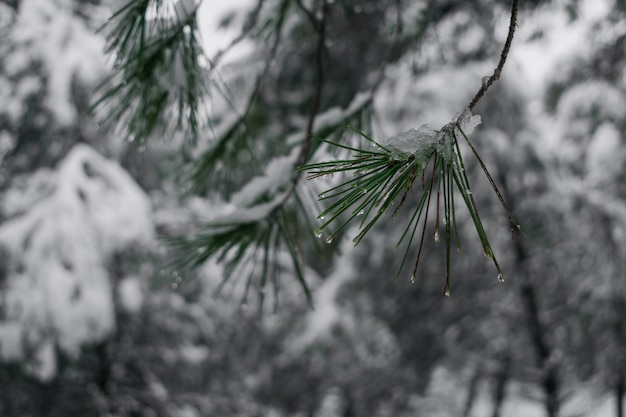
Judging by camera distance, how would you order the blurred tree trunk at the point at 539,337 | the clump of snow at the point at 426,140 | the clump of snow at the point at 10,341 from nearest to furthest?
the clump of snow at the point at 426,140 → the clump of snow at the point at 10,341 → the blurred tree trunk at the point at 539,337

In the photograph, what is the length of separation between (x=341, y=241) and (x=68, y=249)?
216 cm

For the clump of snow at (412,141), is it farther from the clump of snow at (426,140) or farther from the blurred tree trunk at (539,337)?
the blurred tree trunk at (539,337)

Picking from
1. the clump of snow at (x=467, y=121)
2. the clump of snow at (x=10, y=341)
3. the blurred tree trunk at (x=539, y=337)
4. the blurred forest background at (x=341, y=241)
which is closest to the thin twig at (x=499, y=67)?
the clump of snow at (x=467, y=121)

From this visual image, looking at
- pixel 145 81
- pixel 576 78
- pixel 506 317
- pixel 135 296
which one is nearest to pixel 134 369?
pixel 135 296

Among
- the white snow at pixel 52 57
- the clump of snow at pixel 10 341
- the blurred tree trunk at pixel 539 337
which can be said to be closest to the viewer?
the clump of snow at pixel 10 341

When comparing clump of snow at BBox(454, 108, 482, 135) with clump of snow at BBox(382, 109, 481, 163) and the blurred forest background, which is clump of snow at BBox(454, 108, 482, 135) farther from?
the blurred forest background

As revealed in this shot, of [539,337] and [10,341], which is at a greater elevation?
[539,337]

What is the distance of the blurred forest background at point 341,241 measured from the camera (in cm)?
363

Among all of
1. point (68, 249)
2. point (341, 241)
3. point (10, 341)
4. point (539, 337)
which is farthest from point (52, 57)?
point (539, 337)

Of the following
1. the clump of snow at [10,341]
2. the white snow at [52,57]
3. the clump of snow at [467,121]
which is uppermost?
the white snow at [52,57]

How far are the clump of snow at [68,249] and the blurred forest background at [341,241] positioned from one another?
1 centimetres

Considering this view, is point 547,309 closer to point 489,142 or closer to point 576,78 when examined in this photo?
point 489,142

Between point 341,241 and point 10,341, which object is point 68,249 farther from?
point 341,241

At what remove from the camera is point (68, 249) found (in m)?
3.74
